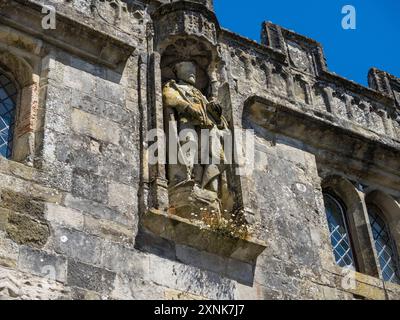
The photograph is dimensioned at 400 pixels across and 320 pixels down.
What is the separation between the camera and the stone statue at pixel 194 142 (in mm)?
9938

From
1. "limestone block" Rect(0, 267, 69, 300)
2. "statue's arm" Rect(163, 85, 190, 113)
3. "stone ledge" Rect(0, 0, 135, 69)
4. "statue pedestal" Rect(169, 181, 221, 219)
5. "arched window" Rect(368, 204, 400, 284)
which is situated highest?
"stone ledge" Rect(0, 0, 135, 69)

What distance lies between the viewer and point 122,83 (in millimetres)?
10633

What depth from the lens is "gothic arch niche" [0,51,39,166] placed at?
952cm

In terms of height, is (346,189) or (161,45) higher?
(161,45)

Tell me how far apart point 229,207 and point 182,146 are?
0.81 meters

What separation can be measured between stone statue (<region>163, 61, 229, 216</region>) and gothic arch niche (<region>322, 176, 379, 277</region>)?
1926 millimetres

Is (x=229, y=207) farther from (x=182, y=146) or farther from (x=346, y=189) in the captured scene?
(x=346, y=189)

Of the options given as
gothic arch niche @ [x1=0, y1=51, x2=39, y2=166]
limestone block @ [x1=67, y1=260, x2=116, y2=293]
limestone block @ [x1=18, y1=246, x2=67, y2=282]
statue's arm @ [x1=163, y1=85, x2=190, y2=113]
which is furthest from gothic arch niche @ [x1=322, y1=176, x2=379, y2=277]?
limestone block @ [x1=18, y1=246, x2=67, y2=282]

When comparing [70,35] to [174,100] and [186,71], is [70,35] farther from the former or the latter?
[186,71]

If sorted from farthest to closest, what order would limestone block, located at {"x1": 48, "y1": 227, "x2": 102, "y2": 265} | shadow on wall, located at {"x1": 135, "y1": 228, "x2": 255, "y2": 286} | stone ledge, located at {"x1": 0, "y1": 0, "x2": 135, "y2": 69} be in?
stone ledge, located at {"x1": 0, "y1": 0, "x2": 135, "y2": 69}, shadow on wall, located at {"x1": 135, "y1": 228, "x2": 255, "y2": 286}, limestone block, located at {"x1": 48, "y1": 227, "x2": 102, "y2": 265}

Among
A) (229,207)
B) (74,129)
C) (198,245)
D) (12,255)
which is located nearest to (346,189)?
(229,207)

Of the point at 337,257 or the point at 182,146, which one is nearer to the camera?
the point at 182,146

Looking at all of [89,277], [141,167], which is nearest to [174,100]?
[141,167]

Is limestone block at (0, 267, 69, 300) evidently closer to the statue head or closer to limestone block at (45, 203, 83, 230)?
limestone block at (45, 203, 83, 230)
